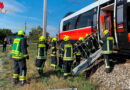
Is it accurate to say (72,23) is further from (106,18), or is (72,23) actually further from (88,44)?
(106,18)

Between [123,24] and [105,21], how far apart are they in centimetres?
175

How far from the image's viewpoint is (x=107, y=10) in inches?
291

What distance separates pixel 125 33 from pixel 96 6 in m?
2.92

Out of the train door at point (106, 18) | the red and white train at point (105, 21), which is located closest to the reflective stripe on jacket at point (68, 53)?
the red and white train at point (105, 21)

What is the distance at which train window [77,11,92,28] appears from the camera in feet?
28.0

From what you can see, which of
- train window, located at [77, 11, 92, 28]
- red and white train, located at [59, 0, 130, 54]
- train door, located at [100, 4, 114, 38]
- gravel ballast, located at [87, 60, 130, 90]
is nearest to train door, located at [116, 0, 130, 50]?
red and white train, located at [59, 0, 130, 54]

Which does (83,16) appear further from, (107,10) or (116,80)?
(116,80)

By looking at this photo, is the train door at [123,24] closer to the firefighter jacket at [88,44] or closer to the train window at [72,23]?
the firefighter jacket at [88,44]

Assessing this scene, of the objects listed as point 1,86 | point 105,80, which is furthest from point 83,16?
point 1,86

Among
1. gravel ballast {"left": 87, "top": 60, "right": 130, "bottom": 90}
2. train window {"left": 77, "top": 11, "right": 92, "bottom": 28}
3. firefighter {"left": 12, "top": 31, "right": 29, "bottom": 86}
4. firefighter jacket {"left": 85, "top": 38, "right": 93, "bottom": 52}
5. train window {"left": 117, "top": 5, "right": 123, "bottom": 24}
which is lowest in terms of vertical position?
gravel ballast {"left": 87, "top": 60, "right": 130, "bottom": 90}

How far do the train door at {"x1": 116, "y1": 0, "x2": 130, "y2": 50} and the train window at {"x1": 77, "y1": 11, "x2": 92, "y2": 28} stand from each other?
2.57m

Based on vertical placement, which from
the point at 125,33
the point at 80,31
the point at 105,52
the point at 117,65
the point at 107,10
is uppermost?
the point at 107,10

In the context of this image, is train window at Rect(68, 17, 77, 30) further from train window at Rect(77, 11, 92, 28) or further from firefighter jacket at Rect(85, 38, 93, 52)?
firefighter jacket at Rect(85, 38, 93, 52)

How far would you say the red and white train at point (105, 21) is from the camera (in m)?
5.71
